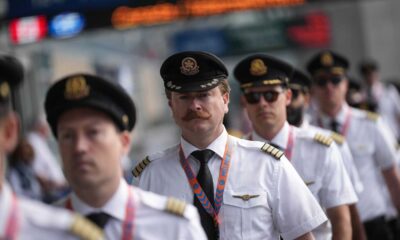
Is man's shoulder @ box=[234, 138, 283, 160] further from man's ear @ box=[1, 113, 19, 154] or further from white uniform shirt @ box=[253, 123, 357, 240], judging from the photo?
man's ear @ box=[1, 113, 19, 154]

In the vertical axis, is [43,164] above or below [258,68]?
below

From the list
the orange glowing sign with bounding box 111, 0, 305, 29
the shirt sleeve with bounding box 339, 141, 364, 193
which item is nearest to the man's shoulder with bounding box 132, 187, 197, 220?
the shirt sleeve with bounding box 339, 141, 364, 193

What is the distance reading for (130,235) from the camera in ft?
10.5

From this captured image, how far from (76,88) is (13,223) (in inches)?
26.6

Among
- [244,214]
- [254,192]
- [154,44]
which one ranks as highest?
[254,192]

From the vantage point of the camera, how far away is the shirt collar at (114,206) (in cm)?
319

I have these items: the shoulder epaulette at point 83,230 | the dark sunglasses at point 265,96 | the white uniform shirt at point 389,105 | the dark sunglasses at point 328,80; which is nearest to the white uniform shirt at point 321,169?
the dark sunglasses at point 265,96

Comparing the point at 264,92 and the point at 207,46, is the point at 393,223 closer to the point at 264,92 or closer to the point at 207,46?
the point at 264,92

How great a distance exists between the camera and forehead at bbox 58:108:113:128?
10.4 feet

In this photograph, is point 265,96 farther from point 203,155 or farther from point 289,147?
point 203,155

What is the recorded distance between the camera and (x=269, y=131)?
5.42 m

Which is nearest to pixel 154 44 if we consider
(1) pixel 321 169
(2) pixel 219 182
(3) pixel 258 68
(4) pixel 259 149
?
(3) pixel 258 68

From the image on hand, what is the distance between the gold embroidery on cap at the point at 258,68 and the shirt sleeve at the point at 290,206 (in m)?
1.27

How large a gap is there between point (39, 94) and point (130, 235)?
1245cm
